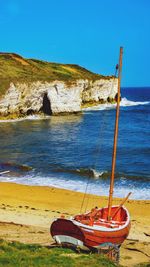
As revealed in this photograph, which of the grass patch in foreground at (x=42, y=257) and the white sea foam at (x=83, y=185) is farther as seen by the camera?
the white sea foam at (x=83, y=185)

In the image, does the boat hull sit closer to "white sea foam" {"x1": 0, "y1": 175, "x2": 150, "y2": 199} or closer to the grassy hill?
"white sea foam" {"x1": 0, "y1": 175, "x2": 150, "y2": 199}

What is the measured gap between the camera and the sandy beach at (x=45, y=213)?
1984cm

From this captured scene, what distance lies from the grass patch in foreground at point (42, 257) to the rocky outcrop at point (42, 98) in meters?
53.8

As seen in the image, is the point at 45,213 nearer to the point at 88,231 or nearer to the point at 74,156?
the point at 88,231

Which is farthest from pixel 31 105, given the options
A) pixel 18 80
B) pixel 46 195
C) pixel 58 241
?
pixel 58 241

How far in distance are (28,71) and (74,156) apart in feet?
170

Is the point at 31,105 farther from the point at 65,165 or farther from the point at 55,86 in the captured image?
the point at 65,165

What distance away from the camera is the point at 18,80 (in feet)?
260

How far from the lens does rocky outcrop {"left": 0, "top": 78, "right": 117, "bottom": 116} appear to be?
75.5m

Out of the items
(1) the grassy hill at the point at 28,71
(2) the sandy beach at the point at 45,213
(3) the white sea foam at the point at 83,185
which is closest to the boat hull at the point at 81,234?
(2) the sandy beach at the point at 45,213

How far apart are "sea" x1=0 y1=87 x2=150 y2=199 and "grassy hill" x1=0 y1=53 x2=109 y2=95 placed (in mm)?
9876

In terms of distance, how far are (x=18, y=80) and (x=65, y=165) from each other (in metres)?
42.2

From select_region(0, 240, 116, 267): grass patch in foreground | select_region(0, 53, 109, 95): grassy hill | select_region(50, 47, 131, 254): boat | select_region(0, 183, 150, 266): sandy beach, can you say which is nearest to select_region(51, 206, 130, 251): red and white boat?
select_region(50, 47, 131, 254): boat

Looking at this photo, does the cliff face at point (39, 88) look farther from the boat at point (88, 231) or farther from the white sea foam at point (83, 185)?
the boat at point (88, 231)
